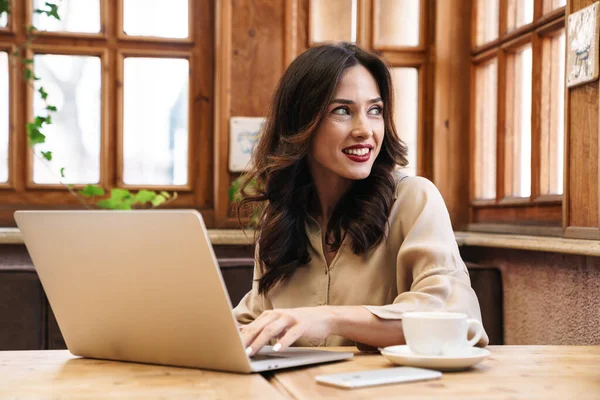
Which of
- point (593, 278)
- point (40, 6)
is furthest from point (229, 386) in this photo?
point (40, 6)

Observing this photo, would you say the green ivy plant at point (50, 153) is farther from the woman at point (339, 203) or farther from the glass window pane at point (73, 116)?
the woman at point (339, 203)

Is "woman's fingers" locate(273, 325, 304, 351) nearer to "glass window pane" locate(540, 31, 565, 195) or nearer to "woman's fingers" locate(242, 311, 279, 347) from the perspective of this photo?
"woman's fingers" locate(242, 311, 279, 347)

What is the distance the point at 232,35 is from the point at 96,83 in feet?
1.86

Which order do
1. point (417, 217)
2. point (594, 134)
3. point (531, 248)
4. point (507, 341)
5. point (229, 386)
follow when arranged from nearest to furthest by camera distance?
point (229, 386)
point (417, 217)
point (594, 134)
point (531, 248)
point (507, 341)

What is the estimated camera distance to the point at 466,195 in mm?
3238

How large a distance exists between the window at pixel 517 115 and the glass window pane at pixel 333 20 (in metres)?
0.48

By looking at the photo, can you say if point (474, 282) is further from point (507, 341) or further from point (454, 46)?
point (454, 46)

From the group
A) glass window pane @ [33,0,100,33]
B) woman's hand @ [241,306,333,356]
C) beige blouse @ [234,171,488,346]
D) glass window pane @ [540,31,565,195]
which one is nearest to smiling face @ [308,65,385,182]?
beige blouse @ [234,171,488,346]

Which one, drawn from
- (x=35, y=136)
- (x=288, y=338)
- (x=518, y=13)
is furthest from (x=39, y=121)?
(x=288, y=338)

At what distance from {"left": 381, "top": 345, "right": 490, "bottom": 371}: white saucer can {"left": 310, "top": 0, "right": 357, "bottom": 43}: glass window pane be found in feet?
7.16

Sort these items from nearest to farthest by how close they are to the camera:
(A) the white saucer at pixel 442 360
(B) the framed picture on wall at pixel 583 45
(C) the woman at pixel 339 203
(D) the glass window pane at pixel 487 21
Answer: (A) the white saucer at pixel 442 360 → (C) the woman at pixel 339 203 → (B) the framed picture on wall at pixel 583 45 → (D) the glass window pane at pixel 487 21

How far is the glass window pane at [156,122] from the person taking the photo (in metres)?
3.26

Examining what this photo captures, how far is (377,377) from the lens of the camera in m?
1.13

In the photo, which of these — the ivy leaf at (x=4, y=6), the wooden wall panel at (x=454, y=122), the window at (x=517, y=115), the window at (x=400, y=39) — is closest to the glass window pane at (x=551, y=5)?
the window at (x=517, y=115)
